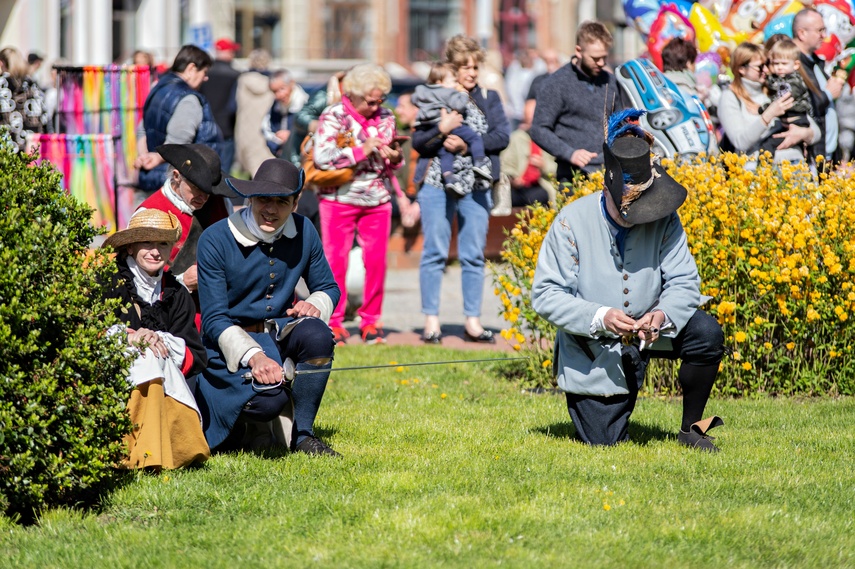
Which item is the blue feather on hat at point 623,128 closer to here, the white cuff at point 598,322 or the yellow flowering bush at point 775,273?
the white cuff at point 598,322

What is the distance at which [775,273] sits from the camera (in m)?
6.64

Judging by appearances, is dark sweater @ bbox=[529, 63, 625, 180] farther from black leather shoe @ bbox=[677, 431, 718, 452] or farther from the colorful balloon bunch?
black leather shoe @ bbox=[677, 431, 718, 452]

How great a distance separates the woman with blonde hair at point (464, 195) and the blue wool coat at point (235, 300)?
3.17 meters

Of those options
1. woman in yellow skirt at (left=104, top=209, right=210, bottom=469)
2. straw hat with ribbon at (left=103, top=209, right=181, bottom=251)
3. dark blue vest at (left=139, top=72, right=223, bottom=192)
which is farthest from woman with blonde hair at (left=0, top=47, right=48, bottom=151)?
woman in yellow skirt at (left=104, top=209, right=210, bottom=469)

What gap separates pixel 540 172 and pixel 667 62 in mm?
4983

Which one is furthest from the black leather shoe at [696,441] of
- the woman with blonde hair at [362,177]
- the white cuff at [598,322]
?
the woman with blonde hair at [362,177]

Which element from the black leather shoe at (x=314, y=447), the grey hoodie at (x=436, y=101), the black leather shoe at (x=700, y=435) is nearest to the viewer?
the black leather shoe at (x=314, y=447)

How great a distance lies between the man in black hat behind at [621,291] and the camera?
5457 mm

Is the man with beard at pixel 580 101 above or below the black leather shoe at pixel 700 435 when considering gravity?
above

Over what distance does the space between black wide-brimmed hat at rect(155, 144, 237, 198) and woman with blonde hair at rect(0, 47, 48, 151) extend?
15.1 feet

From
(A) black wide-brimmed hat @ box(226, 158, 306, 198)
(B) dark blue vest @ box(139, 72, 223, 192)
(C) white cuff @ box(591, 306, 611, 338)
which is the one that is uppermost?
(B) dark blue vest @ box(139, 72, 223, 192)

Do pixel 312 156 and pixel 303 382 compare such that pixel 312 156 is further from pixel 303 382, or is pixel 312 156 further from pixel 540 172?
pixel 540 172

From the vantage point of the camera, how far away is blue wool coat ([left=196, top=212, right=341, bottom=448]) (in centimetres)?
541

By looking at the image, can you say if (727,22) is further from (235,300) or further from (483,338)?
(235,300)
